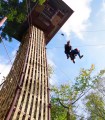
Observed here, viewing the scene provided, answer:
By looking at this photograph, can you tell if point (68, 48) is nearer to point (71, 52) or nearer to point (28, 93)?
point (71, 52)

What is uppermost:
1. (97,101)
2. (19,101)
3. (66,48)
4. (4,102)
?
(66,48)

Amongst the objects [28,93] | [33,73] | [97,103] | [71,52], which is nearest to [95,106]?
[97,103]

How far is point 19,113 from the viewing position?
7.54 m

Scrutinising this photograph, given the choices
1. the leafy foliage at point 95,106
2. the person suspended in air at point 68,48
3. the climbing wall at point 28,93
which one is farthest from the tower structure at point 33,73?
the leafy foliage at point 95,106

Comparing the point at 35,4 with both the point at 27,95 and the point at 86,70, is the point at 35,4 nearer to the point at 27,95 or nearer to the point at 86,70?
the point at 86,70

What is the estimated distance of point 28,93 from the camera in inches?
351

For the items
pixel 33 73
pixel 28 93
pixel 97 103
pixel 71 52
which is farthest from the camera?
pixel 97 103

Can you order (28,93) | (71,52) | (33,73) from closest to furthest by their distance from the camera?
1. (28,93)
2. (33,73)
3. (71,52)

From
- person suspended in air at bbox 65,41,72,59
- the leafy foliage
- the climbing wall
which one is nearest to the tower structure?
the climbing wall

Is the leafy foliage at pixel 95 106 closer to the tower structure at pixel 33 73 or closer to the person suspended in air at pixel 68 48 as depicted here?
the tower structure at pixel 33 73

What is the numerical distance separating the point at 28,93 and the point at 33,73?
1885 mm

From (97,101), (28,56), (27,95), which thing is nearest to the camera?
(27,95)

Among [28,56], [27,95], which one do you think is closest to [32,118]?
[27,95]

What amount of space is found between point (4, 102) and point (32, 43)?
20.0 ft
